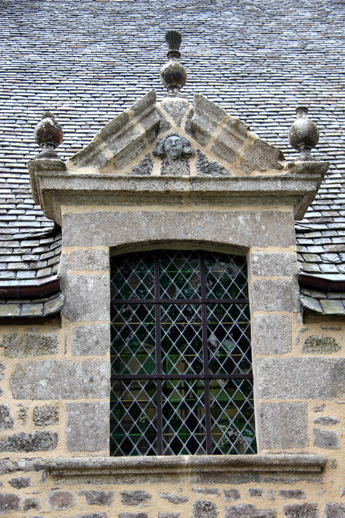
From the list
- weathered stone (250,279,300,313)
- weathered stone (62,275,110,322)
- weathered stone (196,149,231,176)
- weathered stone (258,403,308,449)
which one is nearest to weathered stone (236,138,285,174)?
weathered stone (196,149,231,176)

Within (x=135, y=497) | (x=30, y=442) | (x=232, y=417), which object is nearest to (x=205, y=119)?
(x=232, y=417)

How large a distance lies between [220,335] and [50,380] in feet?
4.11

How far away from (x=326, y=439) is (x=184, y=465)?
98 centimetres

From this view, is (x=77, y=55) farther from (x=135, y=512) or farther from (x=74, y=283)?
(x=135, y=512)

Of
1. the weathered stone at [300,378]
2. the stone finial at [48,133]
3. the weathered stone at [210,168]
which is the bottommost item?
the weathered stone at [300,378]

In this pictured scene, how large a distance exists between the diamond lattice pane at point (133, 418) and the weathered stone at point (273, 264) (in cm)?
112

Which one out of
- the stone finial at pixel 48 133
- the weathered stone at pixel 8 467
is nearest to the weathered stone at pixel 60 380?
the weathered stone at pixel 8 467

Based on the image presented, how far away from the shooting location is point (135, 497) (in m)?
4.88

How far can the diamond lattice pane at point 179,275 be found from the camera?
5625 mm

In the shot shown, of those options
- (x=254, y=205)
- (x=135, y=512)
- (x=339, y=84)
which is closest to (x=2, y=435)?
(x=135, y=512)

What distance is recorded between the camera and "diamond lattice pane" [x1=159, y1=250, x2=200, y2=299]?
562cm

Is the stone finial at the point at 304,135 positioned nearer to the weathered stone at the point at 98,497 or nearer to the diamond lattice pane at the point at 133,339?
the diamond lattice pane at the point at 133,339

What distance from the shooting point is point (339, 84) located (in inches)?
338

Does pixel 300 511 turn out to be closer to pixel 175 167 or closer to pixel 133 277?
pixel 133 277
